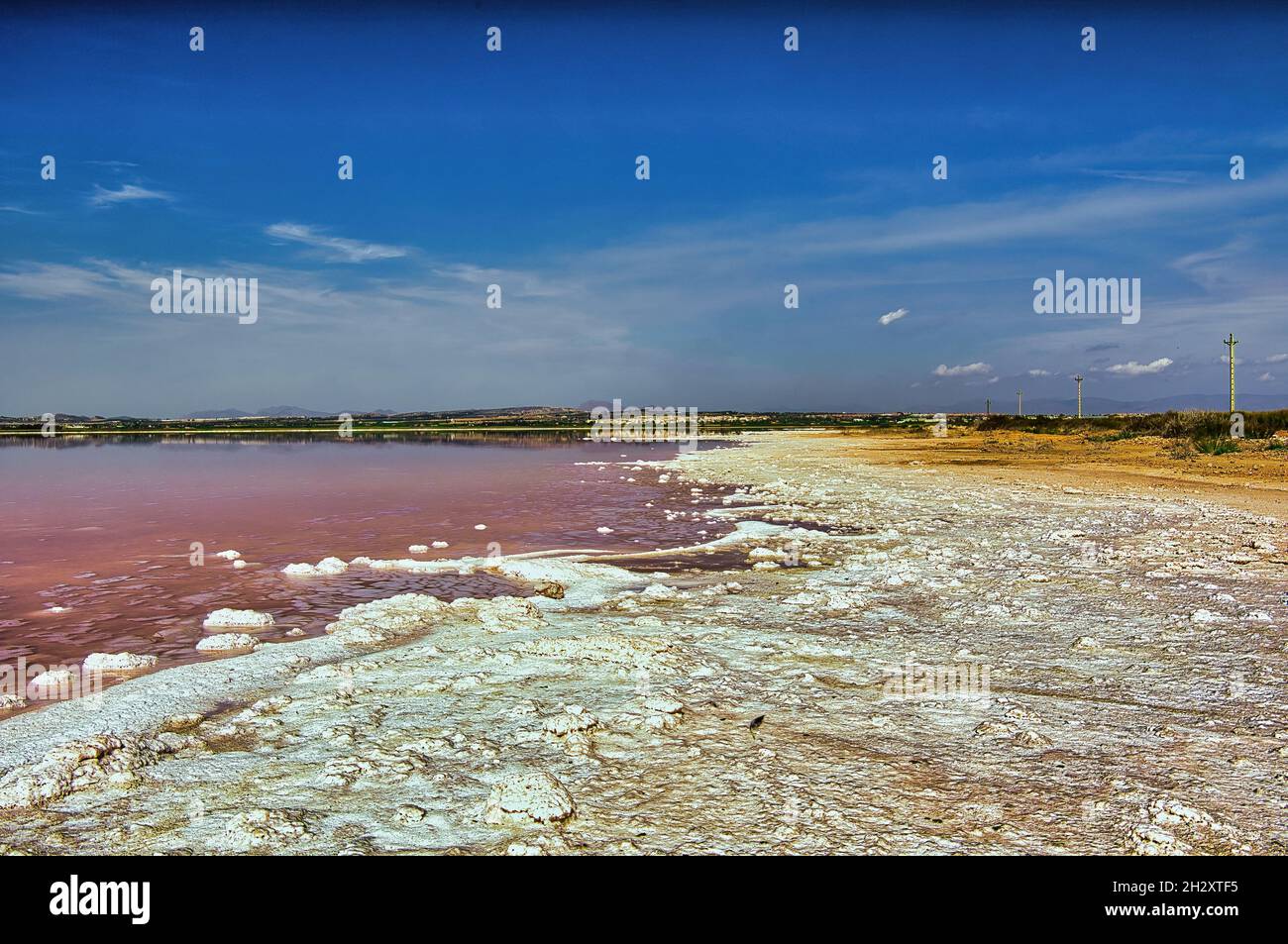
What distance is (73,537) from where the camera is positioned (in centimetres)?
1260

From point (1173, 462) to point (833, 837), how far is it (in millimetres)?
28608

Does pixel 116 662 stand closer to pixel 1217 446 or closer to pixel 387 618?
pixel 387 618

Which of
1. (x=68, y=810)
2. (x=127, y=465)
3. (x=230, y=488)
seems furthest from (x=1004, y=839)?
(x=127, y=465)

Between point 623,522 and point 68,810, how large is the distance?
11324 mm

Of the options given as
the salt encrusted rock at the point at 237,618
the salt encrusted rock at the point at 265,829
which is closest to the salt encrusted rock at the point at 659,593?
→ the salt encrusted rock at the point at 237,618

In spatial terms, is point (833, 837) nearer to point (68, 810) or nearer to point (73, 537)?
point (68, 810)

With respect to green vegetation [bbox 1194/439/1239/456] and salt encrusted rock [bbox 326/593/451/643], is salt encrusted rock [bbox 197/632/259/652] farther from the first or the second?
green vegetation [bbox 1194/439/1239/456]

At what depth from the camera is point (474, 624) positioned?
7102 millimetres

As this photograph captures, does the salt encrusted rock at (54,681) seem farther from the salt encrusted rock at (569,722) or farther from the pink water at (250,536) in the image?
the salt encrusted rock at (569,722)
